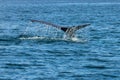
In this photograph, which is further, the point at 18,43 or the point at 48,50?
the point at 18,43

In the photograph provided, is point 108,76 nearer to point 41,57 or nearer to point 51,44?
point 41,57

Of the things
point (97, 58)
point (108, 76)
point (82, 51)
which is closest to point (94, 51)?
point (82, 51)

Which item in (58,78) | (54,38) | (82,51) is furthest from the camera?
(54,38)

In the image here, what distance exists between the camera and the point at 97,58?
3631cm

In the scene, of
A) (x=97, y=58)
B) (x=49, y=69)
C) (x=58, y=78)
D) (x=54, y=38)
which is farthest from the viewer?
(x=54, y=38)

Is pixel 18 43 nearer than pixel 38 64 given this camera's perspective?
No

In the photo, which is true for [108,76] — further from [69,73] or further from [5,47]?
[5,47]

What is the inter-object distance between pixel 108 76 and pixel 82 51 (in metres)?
9.44

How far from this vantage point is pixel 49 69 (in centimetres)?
3203

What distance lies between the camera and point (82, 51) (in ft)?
130

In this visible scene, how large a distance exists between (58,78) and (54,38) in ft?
59.5

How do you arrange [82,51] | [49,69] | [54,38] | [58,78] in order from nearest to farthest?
1. [58,78]
2. [49,69]
3. [82,51]
4. [54,38]

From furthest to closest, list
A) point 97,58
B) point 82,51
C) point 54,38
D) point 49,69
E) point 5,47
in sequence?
point 54,38 < point 5,47 < point 82,51 < point 97,58 < point 49,69

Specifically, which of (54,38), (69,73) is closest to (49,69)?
(69,73)
